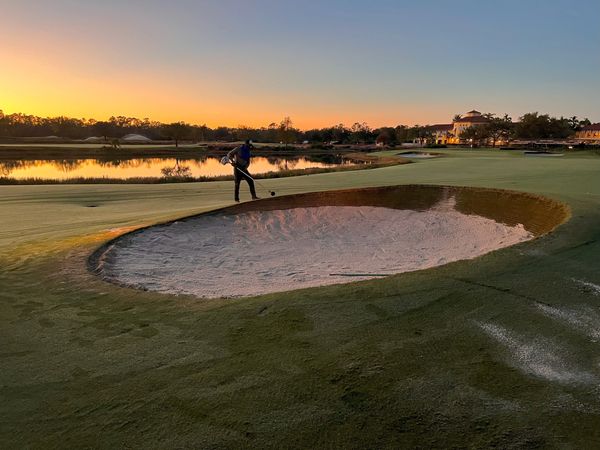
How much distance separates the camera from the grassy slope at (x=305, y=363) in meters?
3.12

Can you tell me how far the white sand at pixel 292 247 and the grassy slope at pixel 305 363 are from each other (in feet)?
5.47

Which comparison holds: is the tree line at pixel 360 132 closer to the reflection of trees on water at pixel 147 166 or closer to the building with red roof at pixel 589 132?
the building with red roof at pixel 589 132

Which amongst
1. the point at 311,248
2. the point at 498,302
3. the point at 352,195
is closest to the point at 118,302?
the point at 498,302

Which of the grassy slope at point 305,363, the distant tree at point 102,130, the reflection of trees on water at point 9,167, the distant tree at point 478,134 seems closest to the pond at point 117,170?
the reflection of trees on water at point 9,167

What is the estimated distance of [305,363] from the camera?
4.00 metres

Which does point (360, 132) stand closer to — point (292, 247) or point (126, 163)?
point (126, 163)

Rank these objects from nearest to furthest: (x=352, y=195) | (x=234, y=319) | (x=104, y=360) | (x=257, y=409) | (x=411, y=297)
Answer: (x=257, y=409), (x=104, y=360), (x=234, y=319), (x=411, y=297), (x=352, y=195)

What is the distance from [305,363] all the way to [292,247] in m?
7.12

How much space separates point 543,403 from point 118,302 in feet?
16.8

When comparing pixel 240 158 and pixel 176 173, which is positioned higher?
pixel 240 158

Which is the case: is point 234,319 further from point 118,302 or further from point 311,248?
point 311,248

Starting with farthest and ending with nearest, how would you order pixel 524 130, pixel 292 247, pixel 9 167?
pixel 524 130
pixel 9 167
pixel 292 247

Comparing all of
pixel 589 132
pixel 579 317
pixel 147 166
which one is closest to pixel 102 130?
pixel 147 166

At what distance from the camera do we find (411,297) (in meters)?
5.47
